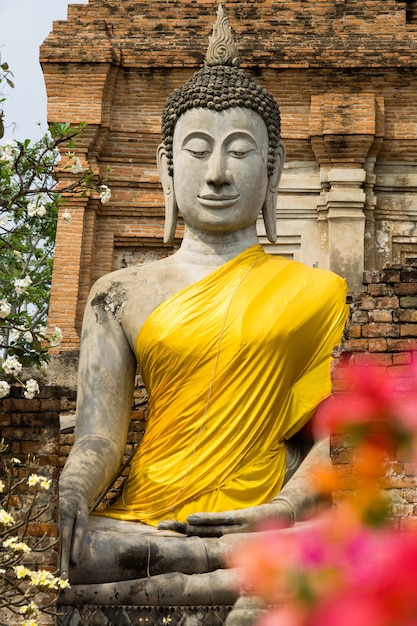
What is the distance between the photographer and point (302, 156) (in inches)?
492

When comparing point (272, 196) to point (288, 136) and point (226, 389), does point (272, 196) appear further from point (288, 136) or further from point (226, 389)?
point (288, 136)

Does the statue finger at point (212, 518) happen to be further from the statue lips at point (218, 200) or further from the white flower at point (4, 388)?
the statue lips at point (218, 200)

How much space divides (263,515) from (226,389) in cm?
83

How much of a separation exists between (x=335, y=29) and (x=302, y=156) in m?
1.72

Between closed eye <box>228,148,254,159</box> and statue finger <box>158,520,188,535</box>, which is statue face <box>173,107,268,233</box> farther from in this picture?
statue finger <box>158,520,188,535</box>

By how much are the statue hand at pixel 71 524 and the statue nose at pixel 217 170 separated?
196 centimetres

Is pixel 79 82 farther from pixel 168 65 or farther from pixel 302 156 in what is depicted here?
pixel 302 156

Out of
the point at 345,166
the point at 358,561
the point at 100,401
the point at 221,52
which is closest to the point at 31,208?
the point at 100,401

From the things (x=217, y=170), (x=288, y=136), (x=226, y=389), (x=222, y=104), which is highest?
(x=288, y=136)

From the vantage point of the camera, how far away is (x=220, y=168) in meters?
6.12

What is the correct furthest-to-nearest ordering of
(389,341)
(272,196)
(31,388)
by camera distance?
(272,196)
(31,388)
(389,341)

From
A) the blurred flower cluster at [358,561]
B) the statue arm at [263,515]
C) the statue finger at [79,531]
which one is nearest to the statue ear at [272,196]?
the statue arm at [263,515]

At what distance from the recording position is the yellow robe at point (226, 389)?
18.3 ft

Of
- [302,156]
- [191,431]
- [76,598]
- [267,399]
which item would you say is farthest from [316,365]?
[302,156]
